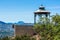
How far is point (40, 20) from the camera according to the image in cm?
2773

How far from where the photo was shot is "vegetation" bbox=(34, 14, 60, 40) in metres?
22.9

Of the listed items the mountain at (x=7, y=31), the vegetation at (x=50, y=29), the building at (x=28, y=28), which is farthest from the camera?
the mountain at (x=7, y=31)

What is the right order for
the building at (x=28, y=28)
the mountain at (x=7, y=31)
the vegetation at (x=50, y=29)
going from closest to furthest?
the vegetation at (x=50, y=29)
the building at (x=28, y=28)
the mountain at (x=7, y=31)

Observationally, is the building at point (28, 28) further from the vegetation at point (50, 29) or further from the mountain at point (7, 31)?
the vegetation at point (50, 29)

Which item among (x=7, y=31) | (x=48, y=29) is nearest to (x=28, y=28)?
(x=48, y=29)

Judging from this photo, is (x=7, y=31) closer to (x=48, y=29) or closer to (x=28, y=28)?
(x=28, y=28)

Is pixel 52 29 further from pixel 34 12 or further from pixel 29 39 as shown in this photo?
pixel 34 12

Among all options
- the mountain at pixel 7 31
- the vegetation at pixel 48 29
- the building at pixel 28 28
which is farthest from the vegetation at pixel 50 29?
the mountain at pixel 7 31

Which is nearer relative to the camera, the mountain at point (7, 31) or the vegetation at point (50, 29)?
the vegetation at point (50, 29)

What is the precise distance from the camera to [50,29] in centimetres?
2467

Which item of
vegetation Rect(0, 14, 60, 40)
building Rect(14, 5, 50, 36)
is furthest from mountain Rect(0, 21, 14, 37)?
vegetation Rect(0, 14, 60, 40)

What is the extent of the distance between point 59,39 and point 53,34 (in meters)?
2.76

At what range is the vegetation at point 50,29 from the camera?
2291cm

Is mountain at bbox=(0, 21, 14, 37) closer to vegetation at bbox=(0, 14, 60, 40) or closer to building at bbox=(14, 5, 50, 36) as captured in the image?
building at bbox=(14, 5, 50, 36)
